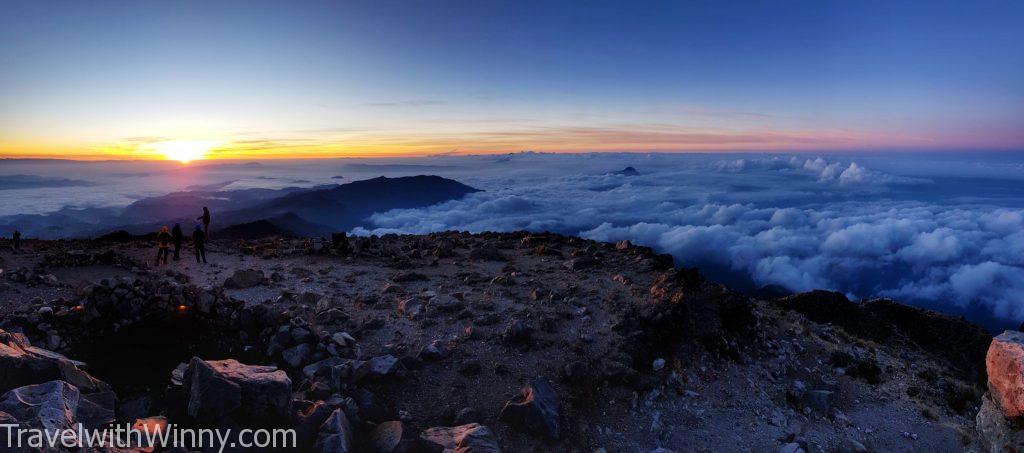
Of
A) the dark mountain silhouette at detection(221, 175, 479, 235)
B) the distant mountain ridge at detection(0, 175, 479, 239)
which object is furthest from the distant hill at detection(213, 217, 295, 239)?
the dark mountain silhouette at detection(221, 175, 479, 235)

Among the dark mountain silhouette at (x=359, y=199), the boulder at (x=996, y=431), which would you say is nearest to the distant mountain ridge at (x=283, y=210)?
the dark mountain silhouette at (x=359, y=199)

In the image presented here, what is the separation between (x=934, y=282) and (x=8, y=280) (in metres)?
145

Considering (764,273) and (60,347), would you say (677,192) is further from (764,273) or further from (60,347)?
(60,347)

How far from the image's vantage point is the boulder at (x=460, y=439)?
6.98 m

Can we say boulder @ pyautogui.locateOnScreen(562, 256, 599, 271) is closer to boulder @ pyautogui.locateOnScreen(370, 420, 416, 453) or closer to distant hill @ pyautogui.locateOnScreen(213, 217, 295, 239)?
boulder @ pyautogui.locateOnScreen(370, 420, 416, 453)

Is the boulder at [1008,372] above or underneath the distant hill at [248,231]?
above

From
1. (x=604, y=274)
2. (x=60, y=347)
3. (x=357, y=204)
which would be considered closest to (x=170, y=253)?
(x=60, y=347)

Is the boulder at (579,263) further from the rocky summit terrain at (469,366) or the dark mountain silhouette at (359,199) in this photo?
the dark mountain silhouette at (359,199)

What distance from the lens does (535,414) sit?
812 centimetres

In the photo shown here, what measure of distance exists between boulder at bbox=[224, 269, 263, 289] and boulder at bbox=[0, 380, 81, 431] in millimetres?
8277

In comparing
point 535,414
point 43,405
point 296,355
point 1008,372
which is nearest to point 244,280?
point 296,355

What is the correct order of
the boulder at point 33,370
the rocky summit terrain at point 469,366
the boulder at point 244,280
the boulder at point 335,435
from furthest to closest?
the boulder at point 244,280
the rocky summit terrain at point 469,366
the boulder at point 335,435
the boulder at point 33,370

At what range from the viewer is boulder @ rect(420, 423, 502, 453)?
6.98 meters

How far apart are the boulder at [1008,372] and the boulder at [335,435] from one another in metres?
10.0
